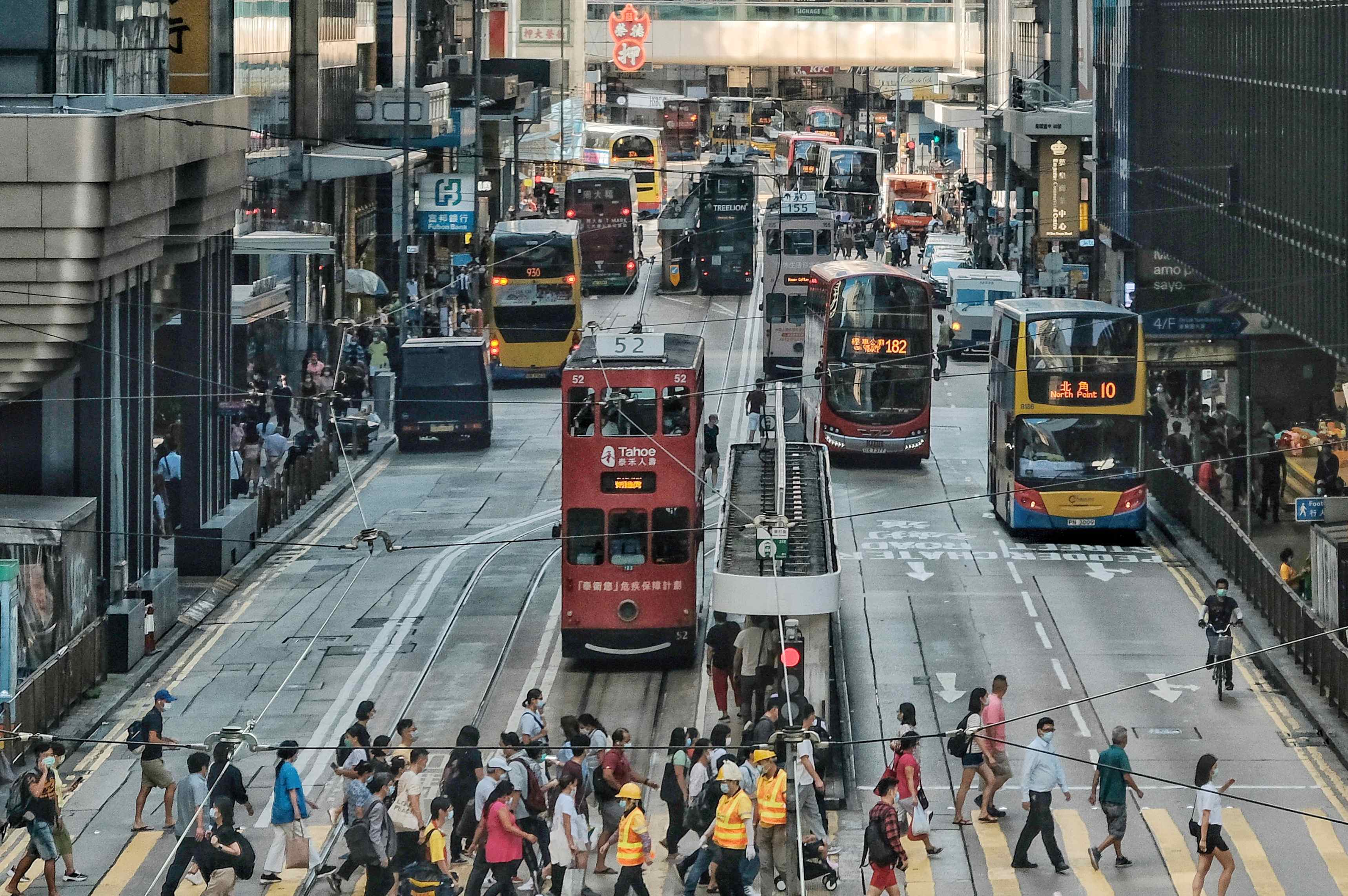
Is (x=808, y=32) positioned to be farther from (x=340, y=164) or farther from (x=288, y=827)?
(x=288, y=827)

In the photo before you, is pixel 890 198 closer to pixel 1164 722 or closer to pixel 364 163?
pixel 364 163

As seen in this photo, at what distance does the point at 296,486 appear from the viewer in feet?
124

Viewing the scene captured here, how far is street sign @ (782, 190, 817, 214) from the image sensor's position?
193ft

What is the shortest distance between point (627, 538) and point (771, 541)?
3.43 m

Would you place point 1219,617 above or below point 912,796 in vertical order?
above

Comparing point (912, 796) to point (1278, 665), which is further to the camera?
point (1278, 665)

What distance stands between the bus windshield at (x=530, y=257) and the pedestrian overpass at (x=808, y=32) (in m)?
93.4

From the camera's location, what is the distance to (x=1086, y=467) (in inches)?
1337

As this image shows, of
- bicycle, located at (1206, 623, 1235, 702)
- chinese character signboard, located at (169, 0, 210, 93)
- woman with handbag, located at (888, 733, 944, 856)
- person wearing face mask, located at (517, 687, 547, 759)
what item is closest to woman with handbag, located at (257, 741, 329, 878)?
person wearing face mask, located at (517, 687, 547, 759)

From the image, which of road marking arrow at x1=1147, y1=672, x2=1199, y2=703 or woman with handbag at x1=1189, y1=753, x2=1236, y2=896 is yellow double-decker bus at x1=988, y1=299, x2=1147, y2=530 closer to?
road marking arrow at x1=1147, y1=672, x2=1199, y2=703

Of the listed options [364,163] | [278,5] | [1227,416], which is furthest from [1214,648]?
[278,5]

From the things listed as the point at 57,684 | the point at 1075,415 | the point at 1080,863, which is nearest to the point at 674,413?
the point at 57,684

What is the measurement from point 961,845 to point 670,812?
9.71 ft

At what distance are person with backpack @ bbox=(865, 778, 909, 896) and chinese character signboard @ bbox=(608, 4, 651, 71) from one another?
4651 inches
